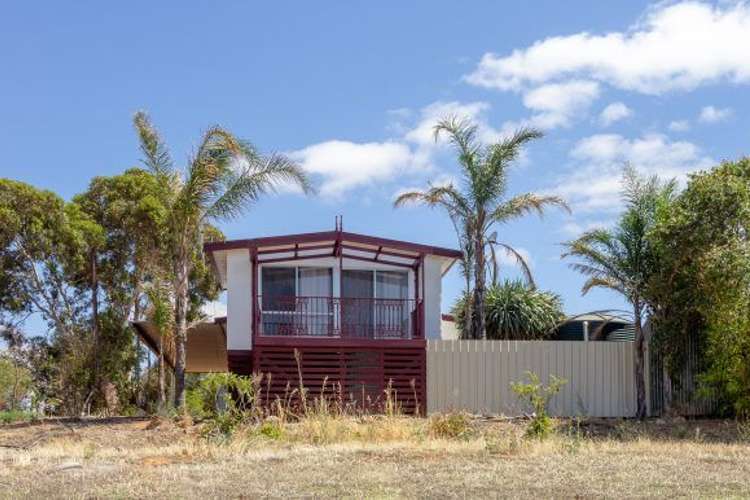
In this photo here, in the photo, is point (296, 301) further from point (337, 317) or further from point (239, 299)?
point (239, 299)

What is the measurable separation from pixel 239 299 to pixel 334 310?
2.32m

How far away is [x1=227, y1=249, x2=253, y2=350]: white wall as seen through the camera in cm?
2586

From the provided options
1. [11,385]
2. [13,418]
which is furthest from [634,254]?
[11,385]

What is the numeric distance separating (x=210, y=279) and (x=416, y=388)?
49.7 ft

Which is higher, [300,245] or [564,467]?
[300,245]

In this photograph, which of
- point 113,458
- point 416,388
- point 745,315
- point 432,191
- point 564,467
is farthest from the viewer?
point 432,191

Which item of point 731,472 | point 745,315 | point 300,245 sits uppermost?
point 300,245

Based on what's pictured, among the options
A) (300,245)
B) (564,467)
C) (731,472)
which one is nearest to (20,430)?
(300,245)

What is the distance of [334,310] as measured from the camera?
25891 mm

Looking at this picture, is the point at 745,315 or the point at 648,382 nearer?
the point at 745,315

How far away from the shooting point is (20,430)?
73.4 ft

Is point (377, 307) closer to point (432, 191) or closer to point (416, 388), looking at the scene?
point (416, 388)

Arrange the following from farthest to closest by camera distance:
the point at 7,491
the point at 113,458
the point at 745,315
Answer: the point at 745,315
the point at 113,458
the point at 7,491

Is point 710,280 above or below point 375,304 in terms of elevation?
above
